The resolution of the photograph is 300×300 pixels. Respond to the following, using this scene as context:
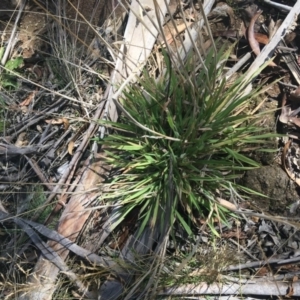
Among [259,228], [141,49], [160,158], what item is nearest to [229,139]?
[160,158]

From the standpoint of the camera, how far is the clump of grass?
1.83m

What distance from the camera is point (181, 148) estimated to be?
1.87 metres

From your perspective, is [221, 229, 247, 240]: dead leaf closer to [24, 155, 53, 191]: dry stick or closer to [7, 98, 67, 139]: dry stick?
[24, 155, 53, 191]: dry stick

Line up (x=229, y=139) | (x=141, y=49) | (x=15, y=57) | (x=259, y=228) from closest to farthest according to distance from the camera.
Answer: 1. (x=229, y=139)
2. (x=259, y=228)
3. (x=141, y=49)
4. (x=15, y=57)

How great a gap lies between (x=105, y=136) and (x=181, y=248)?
60cm

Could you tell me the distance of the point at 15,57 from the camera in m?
2.45

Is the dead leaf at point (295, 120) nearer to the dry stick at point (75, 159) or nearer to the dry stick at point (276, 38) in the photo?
the dry stick at point (276, 38)

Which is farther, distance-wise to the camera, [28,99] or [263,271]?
[28,99]

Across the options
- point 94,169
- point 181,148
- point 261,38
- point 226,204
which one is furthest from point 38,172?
point 261,38

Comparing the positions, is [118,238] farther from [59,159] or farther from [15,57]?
[15,57]

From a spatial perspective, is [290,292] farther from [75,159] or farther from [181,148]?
[75,159]

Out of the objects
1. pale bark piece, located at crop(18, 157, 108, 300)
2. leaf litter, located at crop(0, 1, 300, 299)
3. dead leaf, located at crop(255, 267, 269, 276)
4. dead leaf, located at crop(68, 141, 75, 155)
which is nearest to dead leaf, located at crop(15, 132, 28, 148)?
leaf litter, located at crop(0, 1, 300, 299)

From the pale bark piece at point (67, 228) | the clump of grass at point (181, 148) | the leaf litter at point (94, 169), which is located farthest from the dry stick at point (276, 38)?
the pale bark piece at point (67, 228)

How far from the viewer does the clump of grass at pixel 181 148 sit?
6.02ft
